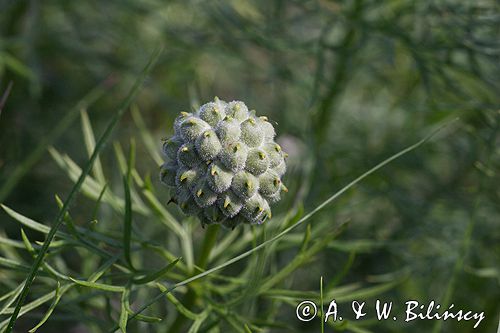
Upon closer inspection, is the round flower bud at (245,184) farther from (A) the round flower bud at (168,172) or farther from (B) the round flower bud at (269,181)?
(A) the round flower bud at (168,172)

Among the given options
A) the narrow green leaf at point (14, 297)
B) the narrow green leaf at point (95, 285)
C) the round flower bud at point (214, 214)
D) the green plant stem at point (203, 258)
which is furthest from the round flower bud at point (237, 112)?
the narrow green leaf at point (14, 297)

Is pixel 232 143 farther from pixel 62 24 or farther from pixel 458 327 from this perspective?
pixel 62 24

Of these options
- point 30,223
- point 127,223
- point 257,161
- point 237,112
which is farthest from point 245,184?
point 30,223

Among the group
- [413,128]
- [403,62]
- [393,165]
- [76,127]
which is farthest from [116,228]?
[403,62]

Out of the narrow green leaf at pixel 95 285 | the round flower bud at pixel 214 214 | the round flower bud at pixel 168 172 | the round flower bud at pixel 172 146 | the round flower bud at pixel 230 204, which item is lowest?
the narrow green leaf at pixel 95 285

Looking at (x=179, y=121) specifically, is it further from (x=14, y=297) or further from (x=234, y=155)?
(x=14, y=297)

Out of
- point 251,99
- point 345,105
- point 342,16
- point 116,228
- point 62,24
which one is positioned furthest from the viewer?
point 62,24
